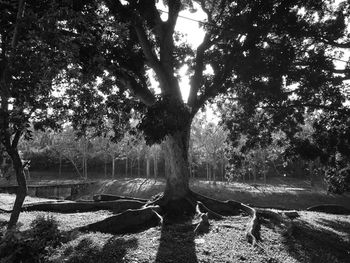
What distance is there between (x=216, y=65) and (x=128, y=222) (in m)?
8.13

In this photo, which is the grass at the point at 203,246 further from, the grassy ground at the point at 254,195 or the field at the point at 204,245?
the grassy ground at the point at 254,195

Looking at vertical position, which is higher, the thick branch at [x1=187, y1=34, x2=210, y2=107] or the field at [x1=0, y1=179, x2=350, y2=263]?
the thick branch at [x1=187, y1=34, x2=210, y2=107]

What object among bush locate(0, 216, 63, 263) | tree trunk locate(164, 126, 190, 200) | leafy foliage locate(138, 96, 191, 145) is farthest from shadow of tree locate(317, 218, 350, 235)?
bush locate(0, 216, 63, 263)

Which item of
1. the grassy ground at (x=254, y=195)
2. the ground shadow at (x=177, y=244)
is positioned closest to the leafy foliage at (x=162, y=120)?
the ground shadow at (x=177, y=244)

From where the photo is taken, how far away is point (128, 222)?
11.1 metres

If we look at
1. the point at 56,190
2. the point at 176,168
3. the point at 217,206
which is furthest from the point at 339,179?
the point at 56,190

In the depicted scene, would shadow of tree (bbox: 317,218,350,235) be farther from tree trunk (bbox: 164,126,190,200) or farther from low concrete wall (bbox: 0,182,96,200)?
low concrete wall (bbox: 0,182,96,200)

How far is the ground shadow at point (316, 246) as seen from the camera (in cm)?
885

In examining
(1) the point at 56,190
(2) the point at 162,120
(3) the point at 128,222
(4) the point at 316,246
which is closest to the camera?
(2) the point at 162,120

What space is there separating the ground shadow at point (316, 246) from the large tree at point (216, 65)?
133 cm

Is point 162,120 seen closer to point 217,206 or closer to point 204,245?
point 204,245

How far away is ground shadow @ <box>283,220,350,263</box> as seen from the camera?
8.85 meters

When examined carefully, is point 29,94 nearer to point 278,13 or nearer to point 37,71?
point 37,71

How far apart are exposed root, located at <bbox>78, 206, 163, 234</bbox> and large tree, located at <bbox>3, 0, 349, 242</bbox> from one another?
0.04m
